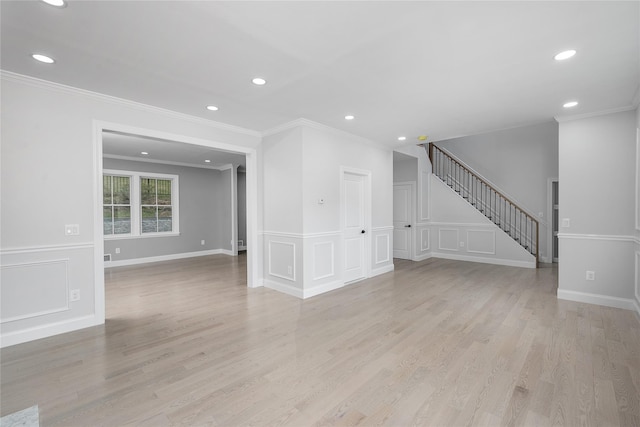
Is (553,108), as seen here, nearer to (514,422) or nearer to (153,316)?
(514,422)

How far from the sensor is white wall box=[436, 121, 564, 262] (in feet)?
23.4

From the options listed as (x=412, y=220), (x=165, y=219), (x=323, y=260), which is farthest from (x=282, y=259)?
(x=165, y=219)

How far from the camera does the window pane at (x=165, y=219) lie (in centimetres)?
781

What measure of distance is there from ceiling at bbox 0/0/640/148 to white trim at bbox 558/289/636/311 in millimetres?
2511

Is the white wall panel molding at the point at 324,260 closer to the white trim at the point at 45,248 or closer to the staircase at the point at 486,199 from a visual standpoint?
the white trim at the point at 45,248

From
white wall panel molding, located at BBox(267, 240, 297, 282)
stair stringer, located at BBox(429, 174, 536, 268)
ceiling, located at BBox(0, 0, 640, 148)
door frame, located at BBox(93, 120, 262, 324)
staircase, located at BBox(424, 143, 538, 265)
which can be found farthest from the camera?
staircase, located at BBox(424, 143, 538, 265)

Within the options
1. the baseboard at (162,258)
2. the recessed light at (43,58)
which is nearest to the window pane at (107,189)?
the baseboard at (162,258)

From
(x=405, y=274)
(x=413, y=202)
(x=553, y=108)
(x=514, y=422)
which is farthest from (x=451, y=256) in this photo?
(x=514, y=422)

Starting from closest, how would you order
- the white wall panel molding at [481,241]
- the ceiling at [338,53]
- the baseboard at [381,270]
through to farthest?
1. the ceiling at [338,53]
2. the baseboard at [381,270]
3. the white wall panel molding at [481,241]

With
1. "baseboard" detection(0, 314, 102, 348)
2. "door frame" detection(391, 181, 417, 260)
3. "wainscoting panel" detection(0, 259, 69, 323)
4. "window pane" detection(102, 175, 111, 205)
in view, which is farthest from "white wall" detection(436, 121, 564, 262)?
"window pane" detection(102, 175, 111, 205)

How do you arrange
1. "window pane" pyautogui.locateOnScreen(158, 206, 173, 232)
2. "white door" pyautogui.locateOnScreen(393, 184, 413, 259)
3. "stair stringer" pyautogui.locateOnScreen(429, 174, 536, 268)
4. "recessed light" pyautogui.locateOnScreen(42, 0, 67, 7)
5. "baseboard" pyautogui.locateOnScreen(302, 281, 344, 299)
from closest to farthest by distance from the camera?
1. "recessed light" pyautogui.locateOnScreen(42, 0, 67, 7)
2. "baseboard" pyautogui.locateOnScreen(302, 281, 344, 299)
3. "stair stringer" pyautogui.locateOnScreen(429, 174, 536, 268)
4. "white door" pyautogui.locateOnScreen(393, 184, 413, 259)
5. "window pane" pyautogui.locateOnScreen(158, 206, 173, 232)

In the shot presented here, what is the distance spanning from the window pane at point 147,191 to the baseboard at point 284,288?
4488 mm

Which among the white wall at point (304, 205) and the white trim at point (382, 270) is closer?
the white wall at point (304, 205)

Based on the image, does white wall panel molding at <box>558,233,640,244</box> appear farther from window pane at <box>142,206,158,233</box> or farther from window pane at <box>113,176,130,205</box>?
window pane at <box>113,176,130,205</box>
